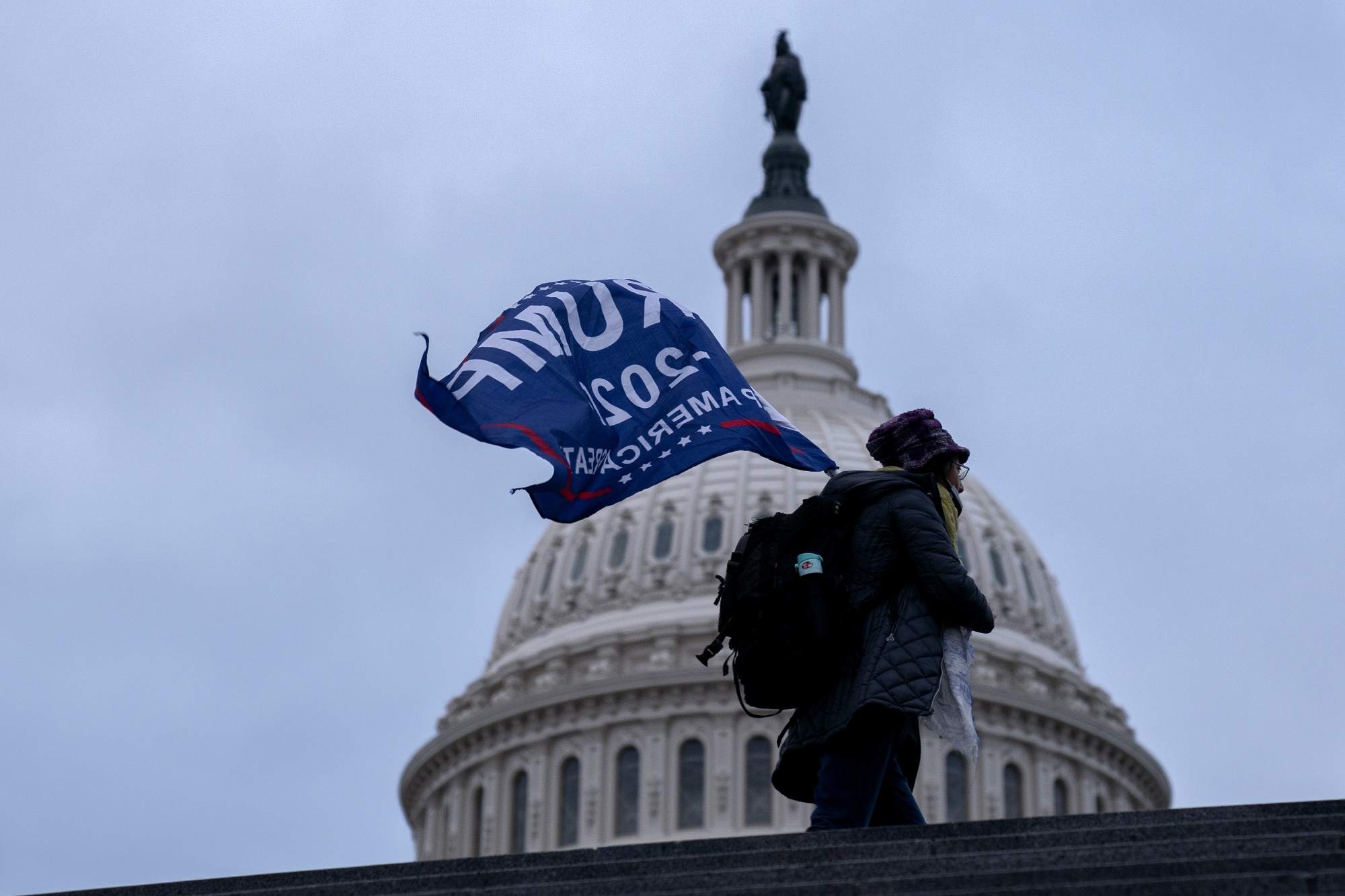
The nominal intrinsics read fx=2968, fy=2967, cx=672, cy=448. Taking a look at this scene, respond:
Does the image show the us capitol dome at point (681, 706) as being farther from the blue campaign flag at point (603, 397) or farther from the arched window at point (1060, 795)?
the blue campaign flag at point (603, 397)

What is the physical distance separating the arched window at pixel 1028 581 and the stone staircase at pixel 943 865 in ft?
232

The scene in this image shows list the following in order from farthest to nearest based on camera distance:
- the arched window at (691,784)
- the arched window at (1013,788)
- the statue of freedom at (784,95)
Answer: the statue of freedom at (784,95) → the arched window at (1013,788) → the arched window at (691,784)

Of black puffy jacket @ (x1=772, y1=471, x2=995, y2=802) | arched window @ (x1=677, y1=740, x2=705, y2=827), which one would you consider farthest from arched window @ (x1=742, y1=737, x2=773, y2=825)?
black puffy jacket @ (x1=772, y1=471, x2=995, y2=802)

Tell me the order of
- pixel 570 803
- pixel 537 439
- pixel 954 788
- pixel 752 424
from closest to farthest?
pixel 537 439
pixel 752 424
pixel 954 788
pixel 570 803

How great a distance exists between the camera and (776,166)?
329ft

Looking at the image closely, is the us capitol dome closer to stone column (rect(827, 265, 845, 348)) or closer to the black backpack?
stone column (rect(827, 265, 845, 348))

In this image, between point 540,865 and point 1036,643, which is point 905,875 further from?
point 1036,643

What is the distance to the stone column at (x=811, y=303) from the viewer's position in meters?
95.0

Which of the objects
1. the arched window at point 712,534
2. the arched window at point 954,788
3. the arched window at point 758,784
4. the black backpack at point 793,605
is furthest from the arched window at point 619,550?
the black backpack at point 793,605

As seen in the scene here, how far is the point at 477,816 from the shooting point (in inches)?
3169

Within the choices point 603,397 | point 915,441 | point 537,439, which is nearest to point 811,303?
point 603,397

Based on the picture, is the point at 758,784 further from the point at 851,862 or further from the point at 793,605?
the point at 851,862

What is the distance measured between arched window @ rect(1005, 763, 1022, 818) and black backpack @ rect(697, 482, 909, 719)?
65.3 meters

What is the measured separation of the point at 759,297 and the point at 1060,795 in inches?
860
